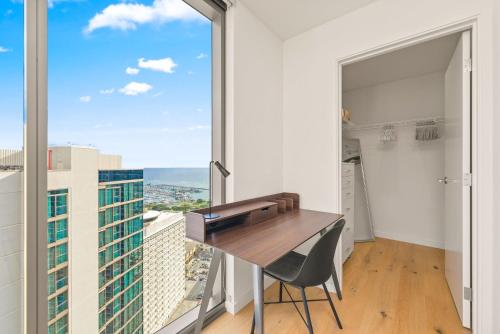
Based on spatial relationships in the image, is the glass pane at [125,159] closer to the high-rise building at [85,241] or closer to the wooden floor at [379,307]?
the high-rise building at [85,241]

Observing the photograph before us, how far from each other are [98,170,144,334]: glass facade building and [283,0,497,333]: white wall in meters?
1.47

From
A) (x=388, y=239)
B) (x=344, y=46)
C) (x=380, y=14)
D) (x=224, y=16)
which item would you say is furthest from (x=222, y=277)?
(x=388, y=239)

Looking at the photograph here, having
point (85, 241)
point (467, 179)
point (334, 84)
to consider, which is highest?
point (334, 84)

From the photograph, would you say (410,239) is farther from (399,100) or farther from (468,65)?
(468,65)

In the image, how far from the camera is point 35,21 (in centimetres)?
93

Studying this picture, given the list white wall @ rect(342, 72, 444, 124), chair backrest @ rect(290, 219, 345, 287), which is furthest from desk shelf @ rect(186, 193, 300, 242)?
white wall @ rect(342, 72, 444, 124)

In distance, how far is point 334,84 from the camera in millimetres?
1980

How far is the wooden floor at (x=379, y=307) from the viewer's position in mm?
1542

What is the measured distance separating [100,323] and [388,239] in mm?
3498

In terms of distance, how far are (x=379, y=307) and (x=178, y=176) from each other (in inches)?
73.4

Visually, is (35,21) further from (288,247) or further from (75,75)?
(288,247)

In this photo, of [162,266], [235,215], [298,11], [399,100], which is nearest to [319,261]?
[235,215]

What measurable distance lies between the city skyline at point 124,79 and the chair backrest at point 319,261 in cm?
102

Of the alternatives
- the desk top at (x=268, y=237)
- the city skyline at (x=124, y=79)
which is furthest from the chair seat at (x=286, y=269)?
the city skyline at (x=124, y=79)
